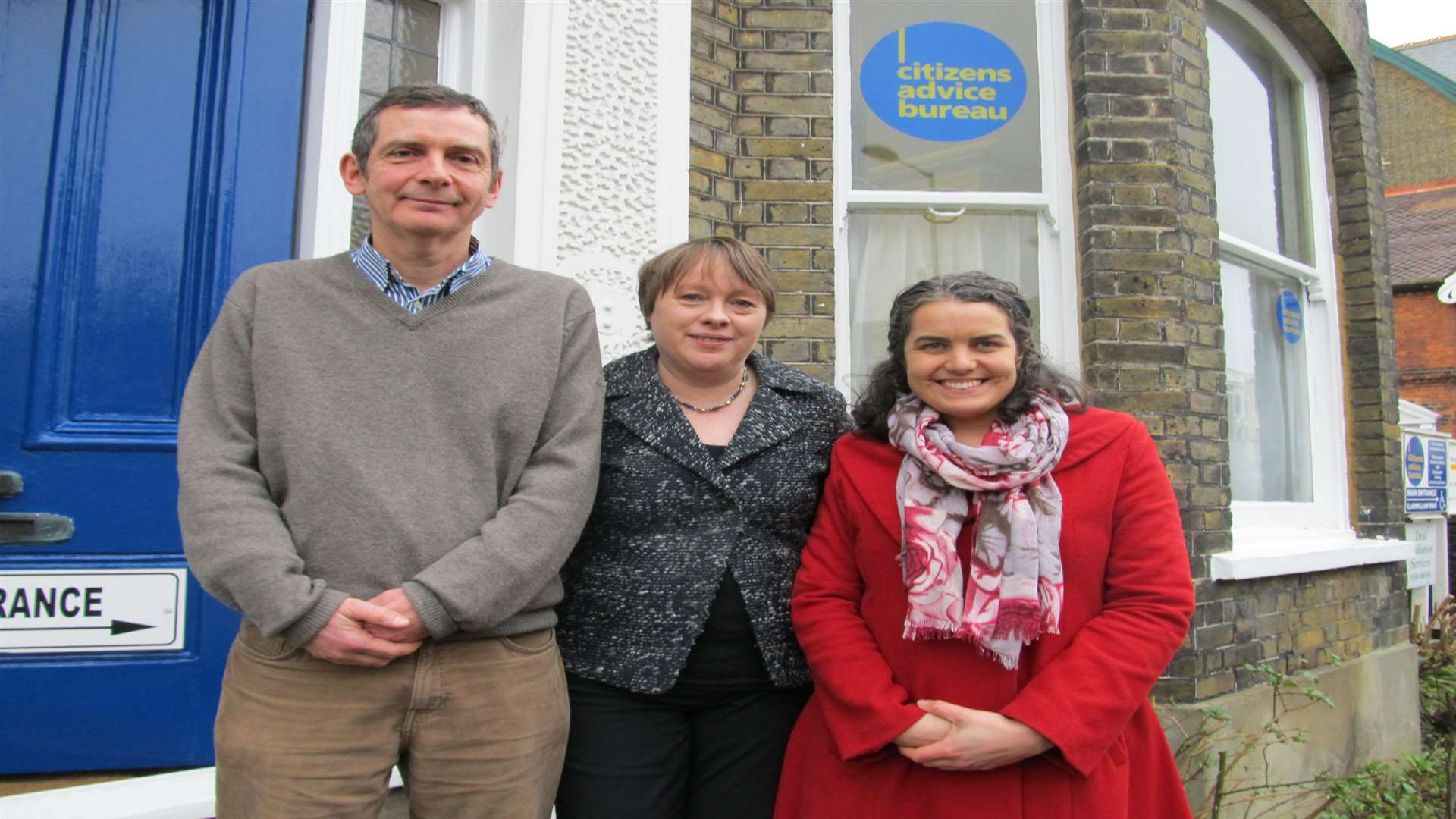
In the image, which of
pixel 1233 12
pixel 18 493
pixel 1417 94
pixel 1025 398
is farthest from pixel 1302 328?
pixel 1417 94

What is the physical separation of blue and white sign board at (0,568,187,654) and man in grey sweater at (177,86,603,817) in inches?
35.1

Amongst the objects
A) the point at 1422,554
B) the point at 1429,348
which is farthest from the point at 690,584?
the point at 1429,348

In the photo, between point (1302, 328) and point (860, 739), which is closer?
point (860, 739)

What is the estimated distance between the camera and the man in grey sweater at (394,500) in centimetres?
139

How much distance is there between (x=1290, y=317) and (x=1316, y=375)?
0.38 m

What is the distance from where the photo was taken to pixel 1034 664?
64.1 inches

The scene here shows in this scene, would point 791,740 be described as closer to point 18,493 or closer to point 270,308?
point 270,308

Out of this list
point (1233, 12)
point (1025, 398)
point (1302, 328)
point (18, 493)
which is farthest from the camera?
point (1302, 328)

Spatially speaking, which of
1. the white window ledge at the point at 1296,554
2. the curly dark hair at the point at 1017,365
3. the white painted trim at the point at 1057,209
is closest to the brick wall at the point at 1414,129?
the white window ledge at the point at 1296,554

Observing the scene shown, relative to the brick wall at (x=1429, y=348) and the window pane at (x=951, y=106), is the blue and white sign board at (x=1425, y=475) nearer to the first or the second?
the window pane at (x=951, y=106)

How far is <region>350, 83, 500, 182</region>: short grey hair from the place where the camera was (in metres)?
1.58

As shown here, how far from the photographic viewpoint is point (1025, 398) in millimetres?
1729

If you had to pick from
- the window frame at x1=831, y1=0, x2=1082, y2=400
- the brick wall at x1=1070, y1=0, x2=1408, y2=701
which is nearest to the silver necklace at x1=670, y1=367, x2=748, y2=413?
the window frame at x1=831, y1=0, x2=1082, y2=400

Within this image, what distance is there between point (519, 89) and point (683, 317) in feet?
4.53
